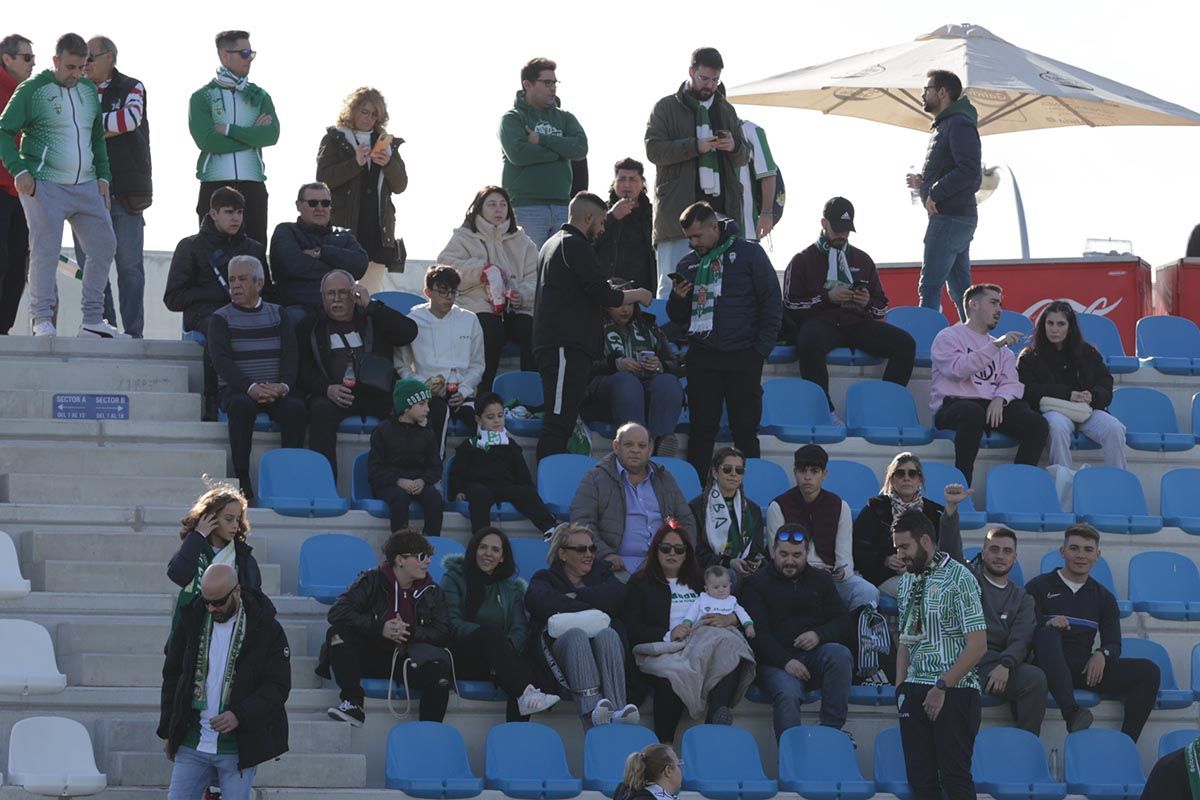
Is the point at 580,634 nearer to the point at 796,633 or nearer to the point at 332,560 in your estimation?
the point at 796,633

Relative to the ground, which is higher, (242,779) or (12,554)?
(12,554)

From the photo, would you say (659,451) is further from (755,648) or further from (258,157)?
(258,157)

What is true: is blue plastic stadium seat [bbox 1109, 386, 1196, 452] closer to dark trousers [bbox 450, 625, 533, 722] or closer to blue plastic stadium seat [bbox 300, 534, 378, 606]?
dark trousers [bbox 450, 625, 533, 722]

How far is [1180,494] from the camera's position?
37.7 ft

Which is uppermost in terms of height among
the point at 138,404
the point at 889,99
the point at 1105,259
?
the point at 889,99

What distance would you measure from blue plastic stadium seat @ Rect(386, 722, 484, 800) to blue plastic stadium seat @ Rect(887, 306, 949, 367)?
4.67 metres

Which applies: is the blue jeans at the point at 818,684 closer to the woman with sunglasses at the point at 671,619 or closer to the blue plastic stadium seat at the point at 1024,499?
the woman with sunglasses at the point at 671,619

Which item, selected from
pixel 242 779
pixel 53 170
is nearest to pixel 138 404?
pixel 53 170

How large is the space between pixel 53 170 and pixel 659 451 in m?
3.39

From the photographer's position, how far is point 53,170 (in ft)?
36.5

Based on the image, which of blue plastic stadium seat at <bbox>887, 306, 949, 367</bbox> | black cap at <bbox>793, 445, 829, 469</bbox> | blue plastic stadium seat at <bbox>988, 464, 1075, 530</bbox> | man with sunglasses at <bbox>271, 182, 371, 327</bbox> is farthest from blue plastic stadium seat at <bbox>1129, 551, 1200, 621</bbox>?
man with sunglasses at <bbox>271, 182, 371, 327</bbox>

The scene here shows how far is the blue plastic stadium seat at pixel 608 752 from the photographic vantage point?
8922mm

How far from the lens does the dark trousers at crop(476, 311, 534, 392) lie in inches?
448

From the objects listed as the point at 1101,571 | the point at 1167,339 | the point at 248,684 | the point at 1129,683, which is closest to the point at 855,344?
the point at 1101,571
